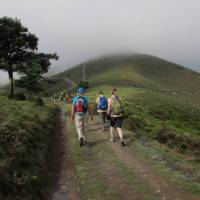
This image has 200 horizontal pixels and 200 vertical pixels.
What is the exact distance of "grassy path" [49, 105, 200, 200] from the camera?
6969mm

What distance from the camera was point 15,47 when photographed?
35.5m

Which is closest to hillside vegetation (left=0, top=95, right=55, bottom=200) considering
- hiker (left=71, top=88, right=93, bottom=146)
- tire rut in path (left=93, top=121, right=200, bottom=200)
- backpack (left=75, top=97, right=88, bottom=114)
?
hiker (left=71, top=88, right=93, bottom=146)

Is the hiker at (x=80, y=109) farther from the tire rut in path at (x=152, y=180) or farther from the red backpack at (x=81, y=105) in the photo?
the tire rut in path at (x=152, y=180)

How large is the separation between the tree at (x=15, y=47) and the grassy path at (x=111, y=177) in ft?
83.7

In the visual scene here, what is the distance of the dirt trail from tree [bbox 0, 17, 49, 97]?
2392 centimetres

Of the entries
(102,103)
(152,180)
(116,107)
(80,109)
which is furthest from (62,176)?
(102,103)

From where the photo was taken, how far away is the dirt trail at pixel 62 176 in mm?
7527

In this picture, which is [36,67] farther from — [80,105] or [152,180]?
[152,180]

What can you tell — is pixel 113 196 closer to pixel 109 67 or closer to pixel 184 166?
pixel 184 166

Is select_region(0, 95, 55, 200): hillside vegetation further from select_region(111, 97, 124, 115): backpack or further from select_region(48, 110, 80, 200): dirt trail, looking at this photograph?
select_region(111, 97, 124, 115): backpack

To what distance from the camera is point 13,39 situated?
115 ft

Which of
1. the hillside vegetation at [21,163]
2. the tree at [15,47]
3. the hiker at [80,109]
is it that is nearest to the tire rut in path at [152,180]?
the hiker at [80,109]

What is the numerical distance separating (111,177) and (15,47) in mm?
31493

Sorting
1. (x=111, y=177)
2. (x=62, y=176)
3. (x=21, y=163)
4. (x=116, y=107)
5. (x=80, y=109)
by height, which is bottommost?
(x=62, y=176)
